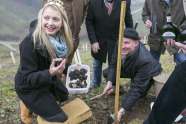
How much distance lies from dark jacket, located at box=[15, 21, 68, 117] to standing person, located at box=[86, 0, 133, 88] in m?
1.20

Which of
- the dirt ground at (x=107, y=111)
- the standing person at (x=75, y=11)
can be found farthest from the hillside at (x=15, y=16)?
the dirt ground at (x=107, y=111)

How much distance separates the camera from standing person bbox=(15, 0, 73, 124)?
2.02 meters

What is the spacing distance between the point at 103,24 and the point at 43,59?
4.58ft

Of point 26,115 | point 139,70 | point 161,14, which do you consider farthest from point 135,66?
point 26,115

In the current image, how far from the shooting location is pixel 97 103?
303 cm

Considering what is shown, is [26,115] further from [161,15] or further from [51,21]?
[161,15]

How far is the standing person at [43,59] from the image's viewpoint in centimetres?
202

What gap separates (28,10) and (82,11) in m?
76.1

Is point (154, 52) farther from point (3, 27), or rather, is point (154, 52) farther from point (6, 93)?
point (3, 27)

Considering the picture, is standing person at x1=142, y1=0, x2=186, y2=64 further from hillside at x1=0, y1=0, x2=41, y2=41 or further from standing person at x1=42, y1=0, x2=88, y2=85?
hillside at x1=0, y1=0, x2=41, y2=41

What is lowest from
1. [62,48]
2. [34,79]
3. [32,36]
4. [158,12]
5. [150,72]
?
[150,72]

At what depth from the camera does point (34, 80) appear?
2.00 m

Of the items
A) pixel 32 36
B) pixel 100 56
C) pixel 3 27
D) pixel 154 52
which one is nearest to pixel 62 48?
pixel 32 36

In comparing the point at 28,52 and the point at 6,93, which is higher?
the point at 28,52
